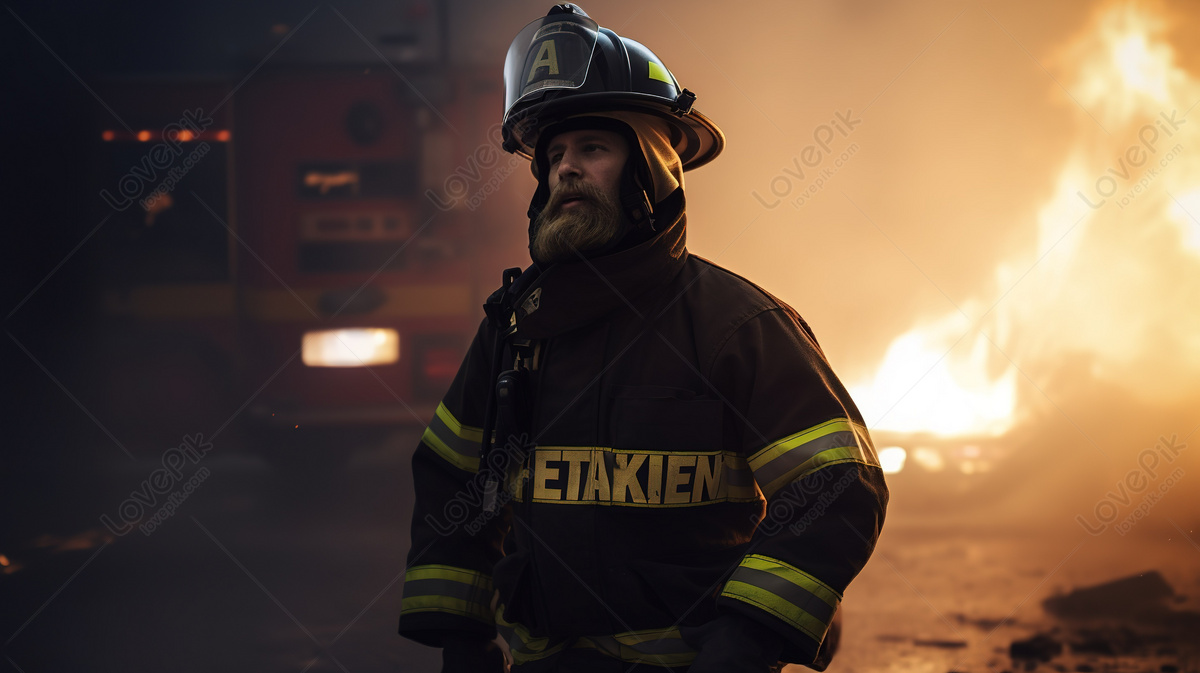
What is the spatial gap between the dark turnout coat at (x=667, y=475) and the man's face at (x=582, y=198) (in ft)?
0.23

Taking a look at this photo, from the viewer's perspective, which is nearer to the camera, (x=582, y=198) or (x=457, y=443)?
(x=582, y=198)

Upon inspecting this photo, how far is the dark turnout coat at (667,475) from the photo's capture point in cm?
146

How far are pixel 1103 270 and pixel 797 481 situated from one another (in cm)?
318

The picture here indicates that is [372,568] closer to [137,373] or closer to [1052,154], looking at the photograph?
[137,373]

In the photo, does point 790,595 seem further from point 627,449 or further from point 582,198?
point 582,198

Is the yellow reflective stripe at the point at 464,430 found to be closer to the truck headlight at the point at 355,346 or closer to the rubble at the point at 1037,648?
the truck headlight at the point at 355,346

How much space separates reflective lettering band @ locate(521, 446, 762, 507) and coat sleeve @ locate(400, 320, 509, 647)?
12.2 inches

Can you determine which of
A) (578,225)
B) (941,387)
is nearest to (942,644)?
(941,387)

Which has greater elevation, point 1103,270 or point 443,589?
point 1103,270

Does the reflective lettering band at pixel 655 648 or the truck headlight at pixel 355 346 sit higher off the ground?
the truck headlight at pixel 355 346

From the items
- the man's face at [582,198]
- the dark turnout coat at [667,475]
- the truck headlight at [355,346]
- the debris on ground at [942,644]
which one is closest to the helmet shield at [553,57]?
the man's face at [582,198]

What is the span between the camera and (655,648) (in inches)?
63.1

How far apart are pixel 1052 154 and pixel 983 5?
0.82m

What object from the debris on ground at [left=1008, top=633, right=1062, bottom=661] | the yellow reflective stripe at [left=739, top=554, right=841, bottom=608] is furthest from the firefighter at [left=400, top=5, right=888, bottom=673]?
the debris on ground at [left=1008, top=633, right=1062, bottom=661]
